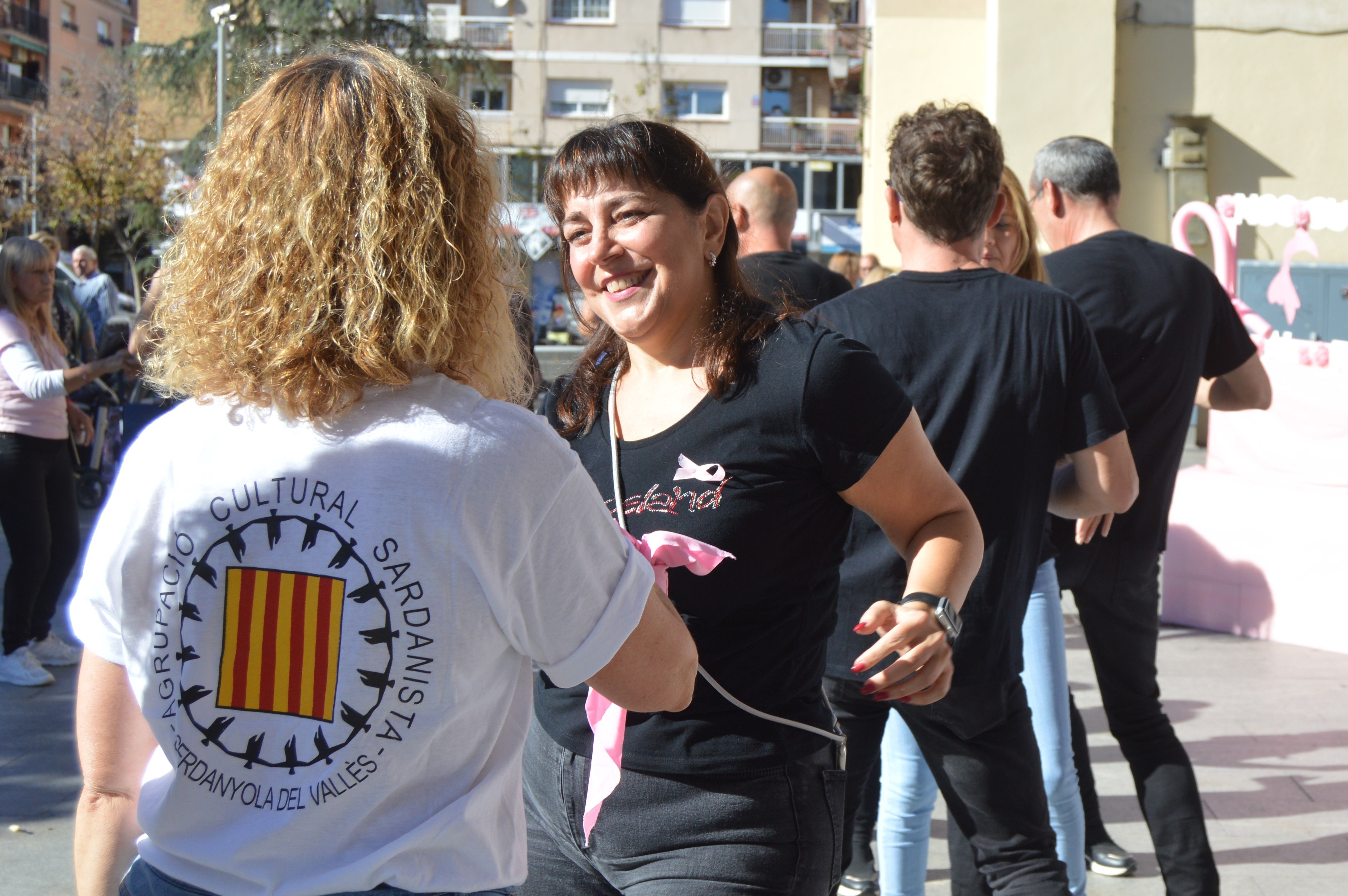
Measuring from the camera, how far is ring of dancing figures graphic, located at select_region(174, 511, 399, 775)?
1.19m

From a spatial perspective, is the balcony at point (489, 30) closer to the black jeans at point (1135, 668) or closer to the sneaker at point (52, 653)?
the sneaker at point (52, 653)

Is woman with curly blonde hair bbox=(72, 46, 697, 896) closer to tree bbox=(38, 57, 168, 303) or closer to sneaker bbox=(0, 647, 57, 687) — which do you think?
sneaker bbox=(0, 647, 57, 687)

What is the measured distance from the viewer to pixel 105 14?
191 ft

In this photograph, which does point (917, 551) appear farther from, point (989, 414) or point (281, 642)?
point (281, 642)

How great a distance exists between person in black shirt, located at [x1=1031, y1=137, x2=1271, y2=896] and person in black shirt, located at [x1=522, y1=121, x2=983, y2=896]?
1.44 metres

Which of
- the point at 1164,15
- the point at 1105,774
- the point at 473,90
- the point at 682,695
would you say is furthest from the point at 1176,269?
the point at 473,90

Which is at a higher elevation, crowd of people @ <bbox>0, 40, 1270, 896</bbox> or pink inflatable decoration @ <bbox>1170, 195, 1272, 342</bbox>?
pink inflatable decoration @ <bbox>1170, 195, 1272, 342</bbox>

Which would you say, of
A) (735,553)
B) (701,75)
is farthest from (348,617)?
(701,75)

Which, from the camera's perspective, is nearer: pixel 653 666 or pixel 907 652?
pixel 653 666

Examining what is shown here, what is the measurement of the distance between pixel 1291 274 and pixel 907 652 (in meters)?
9.78

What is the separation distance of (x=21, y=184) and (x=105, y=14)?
2814 cm

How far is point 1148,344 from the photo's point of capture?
3.20 metres

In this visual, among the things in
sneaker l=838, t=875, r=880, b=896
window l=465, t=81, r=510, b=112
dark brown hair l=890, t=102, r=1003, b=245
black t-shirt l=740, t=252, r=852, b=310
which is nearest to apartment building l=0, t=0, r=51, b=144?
window l=465, t=81, r=510, b=112

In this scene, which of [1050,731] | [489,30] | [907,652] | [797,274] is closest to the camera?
[907,652]
